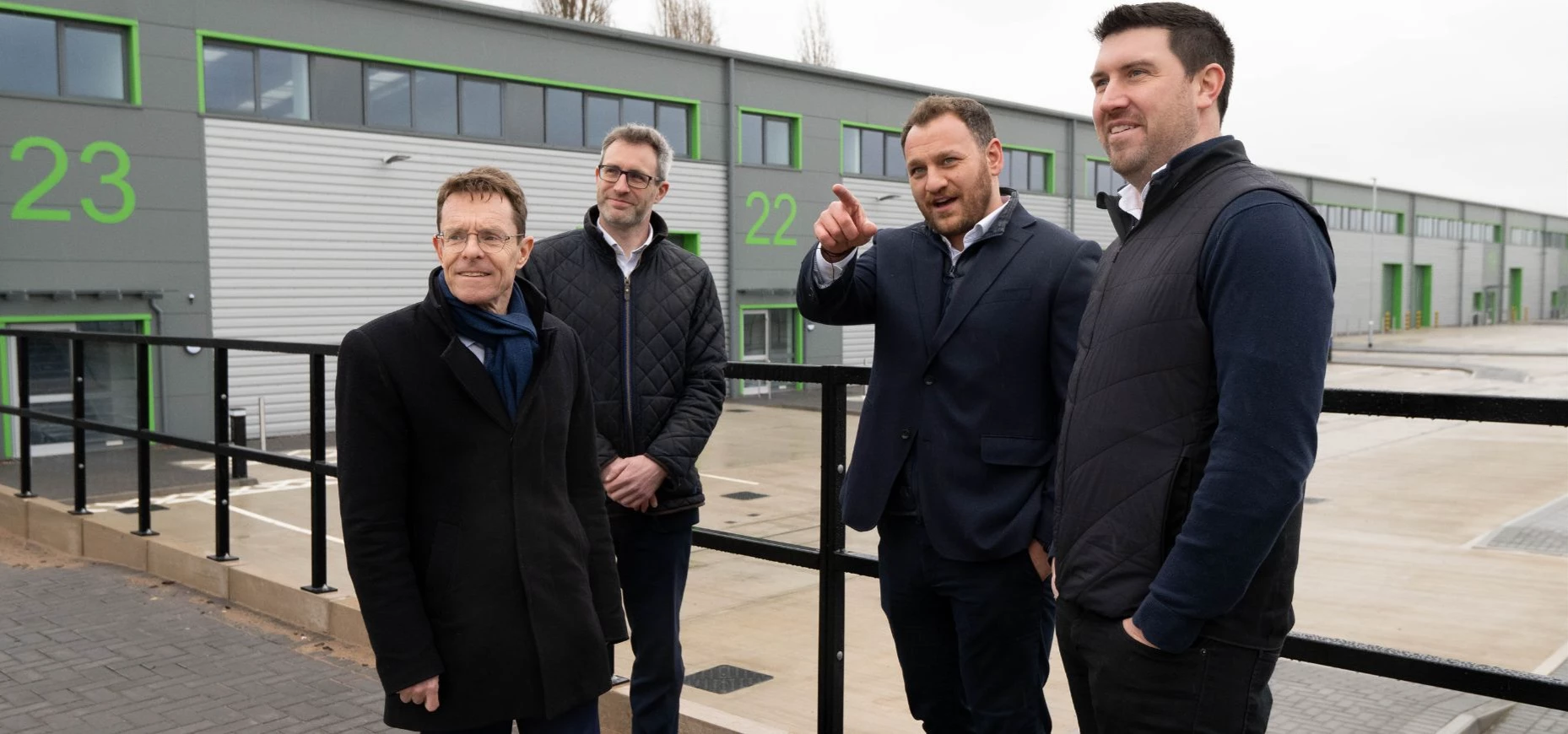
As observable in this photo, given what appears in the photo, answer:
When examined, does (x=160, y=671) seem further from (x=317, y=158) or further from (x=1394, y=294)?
(x=1394, y=294)

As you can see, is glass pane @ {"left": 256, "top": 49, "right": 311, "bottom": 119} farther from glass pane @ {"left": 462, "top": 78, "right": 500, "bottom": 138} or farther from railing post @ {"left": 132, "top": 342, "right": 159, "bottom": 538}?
railing post @ {"left": 132, "top": 342, "right": 159, "bottom": 538}

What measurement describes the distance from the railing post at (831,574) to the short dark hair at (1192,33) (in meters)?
1.78

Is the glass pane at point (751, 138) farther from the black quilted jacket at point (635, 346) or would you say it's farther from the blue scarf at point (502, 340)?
the blue scarf at point (502, 340)

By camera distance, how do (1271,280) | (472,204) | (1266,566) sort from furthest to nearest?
(472,204)
(1266,566)
(1271,280)

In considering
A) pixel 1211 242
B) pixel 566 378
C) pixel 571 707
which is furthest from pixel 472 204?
pixel 1211 242

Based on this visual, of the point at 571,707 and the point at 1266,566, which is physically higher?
the point at 1266,566

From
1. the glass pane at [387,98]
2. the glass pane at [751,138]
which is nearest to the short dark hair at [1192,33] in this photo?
the glass pane at [387,98]

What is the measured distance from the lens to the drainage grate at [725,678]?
7387mm

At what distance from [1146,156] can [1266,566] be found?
76 centimetres

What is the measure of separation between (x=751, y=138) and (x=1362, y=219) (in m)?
47.8

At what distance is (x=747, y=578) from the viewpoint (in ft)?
22.5

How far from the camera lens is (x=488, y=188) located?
263 cm

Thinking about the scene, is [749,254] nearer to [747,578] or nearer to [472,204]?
[747,578]

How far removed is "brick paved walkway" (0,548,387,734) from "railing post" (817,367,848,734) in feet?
5.77
